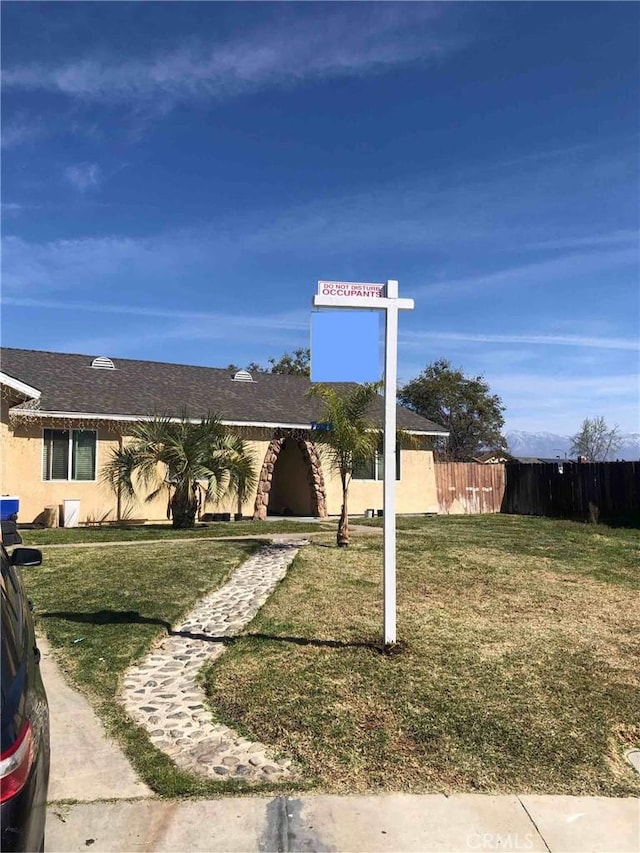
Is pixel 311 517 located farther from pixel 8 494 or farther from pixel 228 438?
pixel 8 494

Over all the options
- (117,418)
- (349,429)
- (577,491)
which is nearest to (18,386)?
(117,418)

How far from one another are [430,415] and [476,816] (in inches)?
1629

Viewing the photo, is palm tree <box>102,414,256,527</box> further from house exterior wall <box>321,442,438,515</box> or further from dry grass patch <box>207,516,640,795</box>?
house exterior wall <box>321,442,438,515</box>

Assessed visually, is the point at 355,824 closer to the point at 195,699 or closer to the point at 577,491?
the point at 195,699

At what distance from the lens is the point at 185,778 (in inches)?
145

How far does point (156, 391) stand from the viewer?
19.4 metres

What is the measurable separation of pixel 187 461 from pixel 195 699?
9.85 metres

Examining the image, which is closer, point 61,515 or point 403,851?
point 403,851

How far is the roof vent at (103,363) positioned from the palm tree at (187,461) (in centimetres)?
541

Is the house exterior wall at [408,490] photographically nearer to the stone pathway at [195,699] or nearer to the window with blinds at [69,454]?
the window with blinds at [69,454]

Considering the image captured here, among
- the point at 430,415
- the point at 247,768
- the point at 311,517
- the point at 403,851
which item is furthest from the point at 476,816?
the point at 430,415

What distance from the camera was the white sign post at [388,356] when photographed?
18.8ft

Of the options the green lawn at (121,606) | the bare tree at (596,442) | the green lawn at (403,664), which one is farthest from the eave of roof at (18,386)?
the bare tree at (596,442)

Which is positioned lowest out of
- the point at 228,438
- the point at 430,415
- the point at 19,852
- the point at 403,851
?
the point at 403,851
